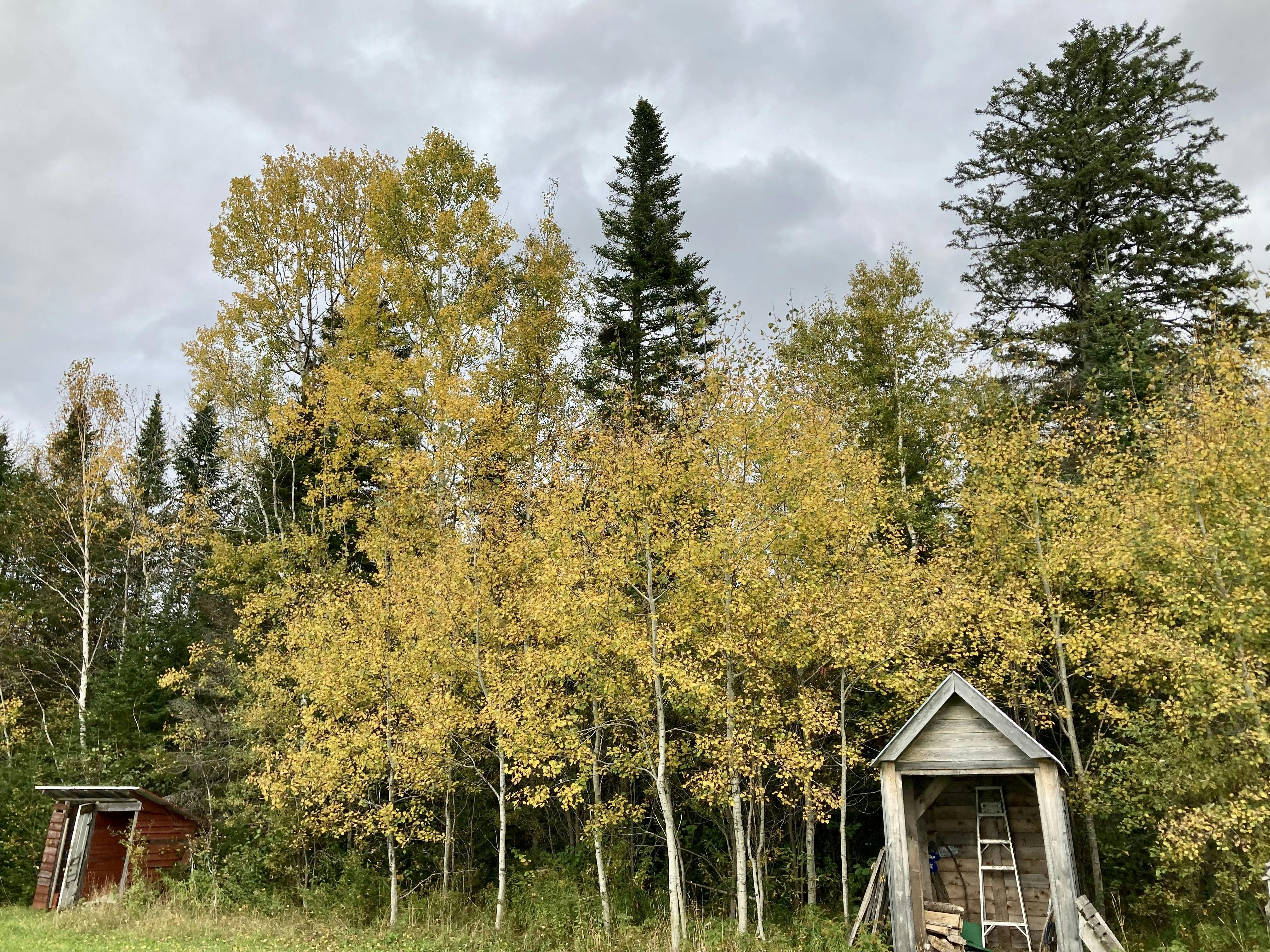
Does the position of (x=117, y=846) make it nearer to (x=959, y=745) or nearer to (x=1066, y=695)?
(x=959, y=745)

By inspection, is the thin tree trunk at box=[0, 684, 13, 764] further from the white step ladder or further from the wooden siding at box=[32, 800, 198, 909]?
the white step ladder

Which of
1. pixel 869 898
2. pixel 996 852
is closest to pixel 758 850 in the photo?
pixel 869 898

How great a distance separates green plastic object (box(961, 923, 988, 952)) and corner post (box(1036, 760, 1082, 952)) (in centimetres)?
247

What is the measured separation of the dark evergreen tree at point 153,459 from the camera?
30.0 meters

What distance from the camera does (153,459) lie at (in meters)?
30.7

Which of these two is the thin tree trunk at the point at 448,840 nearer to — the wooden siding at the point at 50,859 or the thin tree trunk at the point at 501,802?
the thin tree trunk at the point at 501,802

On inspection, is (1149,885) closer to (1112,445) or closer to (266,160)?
(1112,445)

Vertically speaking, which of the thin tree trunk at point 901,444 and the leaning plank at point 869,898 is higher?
the thin tree trunk at point 901,444

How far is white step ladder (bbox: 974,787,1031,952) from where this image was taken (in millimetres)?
13422

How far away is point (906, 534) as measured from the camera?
21984mm

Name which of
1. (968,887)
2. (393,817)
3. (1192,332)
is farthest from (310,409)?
(1192,332)

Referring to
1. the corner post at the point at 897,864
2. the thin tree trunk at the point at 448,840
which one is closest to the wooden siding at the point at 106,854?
the thin tree trunk at the point at 448,840

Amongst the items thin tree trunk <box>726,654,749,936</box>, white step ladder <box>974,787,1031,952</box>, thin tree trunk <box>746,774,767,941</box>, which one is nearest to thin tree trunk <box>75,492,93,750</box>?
thin tree trunk <box>746,774,767,941</box>

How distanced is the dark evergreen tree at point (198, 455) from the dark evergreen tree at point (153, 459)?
60cm
